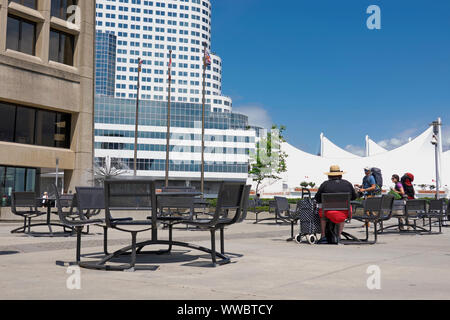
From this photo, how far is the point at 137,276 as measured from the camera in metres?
5.50

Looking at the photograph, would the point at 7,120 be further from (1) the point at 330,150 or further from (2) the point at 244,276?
(1) the point at 330,150

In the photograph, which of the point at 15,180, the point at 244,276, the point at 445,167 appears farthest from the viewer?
the point at 445,167

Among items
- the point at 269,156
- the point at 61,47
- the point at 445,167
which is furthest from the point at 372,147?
the point at 61,47

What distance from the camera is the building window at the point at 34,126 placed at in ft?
84.7

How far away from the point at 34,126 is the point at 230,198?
2285cm

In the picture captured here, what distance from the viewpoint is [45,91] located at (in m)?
26.2

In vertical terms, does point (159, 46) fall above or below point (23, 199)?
above

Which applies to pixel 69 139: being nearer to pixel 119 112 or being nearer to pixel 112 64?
pixel 119 112

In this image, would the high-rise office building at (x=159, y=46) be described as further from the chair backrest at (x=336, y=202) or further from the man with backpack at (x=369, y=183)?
the chair backrest at (x=336, y=202)

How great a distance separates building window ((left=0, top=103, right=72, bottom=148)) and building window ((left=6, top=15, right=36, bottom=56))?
9.53 feet

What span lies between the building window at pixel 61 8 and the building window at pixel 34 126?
5.27 metres
